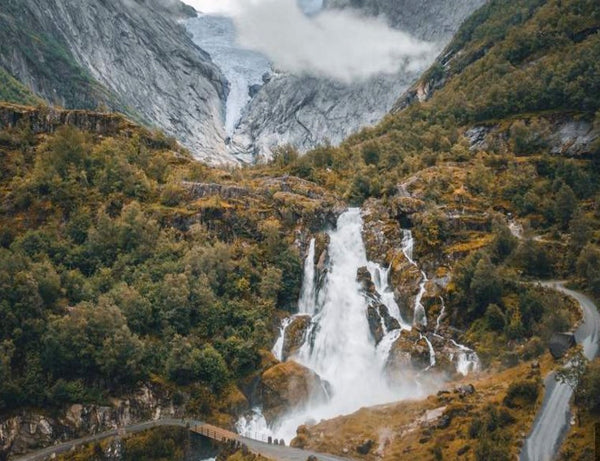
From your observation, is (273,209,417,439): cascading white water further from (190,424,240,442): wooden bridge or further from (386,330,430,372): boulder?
(190,424,240,442): wooden bridge

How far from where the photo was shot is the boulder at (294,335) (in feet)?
225

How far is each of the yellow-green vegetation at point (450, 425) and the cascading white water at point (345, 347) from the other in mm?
6488

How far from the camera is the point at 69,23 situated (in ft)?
622

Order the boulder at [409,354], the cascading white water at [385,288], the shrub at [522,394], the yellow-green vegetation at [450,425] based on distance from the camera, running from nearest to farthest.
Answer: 1. the yellow-green vegetation at [450,425]
2. the shrub at [522,394]
3. the boulder at [409,354]
4. the cascading white water at [385,288]

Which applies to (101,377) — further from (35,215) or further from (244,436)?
(35,215)

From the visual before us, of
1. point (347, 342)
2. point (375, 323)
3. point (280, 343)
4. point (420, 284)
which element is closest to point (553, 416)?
point (375, 323)

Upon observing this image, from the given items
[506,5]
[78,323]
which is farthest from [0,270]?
[506,5]

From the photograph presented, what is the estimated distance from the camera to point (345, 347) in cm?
6856

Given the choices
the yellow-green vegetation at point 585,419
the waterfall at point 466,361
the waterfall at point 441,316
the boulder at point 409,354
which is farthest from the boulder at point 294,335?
the yellow-green vegetation at point 585,419

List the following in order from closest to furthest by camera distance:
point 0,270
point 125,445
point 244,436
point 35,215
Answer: point 125,445, point 244,436, point 0,270, point 35,215

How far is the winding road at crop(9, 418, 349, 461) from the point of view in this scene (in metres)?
48.1

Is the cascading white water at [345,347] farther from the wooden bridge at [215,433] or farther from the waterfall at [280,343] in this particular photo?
the wooden bridge at [215,433]

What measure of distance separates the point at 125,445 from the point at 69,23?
17001cm

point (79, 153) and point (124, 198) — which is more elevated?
point (79, 153)
